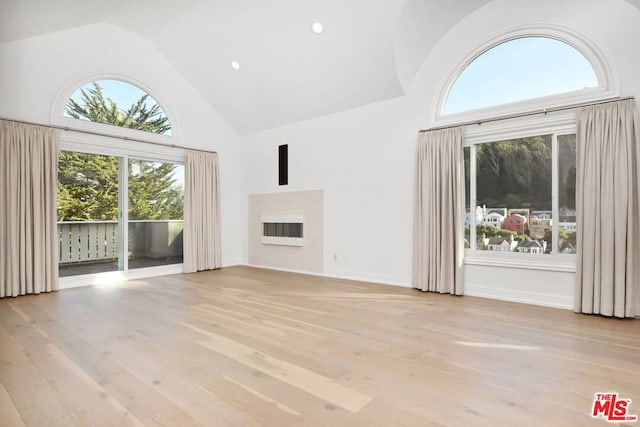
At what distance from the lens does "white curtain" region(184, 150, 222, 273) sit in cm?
602

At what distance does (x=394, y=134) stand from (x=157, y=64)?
13.3ft

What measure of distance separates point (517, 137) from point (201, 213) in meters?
4.96

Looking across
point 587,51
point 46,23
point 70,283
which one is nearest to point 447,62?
point 587,51

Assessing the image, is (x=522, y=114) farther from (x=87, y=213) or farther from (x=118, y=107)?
(x=87, y=213)

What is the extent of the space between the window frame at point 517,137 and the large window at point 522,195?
1 cm

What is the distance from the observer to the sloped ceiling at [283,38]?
162 inches

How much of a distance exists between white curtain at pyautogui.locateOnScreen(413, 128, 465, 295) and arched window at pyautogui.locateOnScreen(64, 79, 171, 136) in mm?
4236

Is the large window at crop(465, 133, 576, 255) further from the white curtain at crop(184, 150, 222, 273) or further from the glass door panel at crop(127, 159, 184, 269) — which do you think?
the glass door panel at crop(127, 159, 184, 269)

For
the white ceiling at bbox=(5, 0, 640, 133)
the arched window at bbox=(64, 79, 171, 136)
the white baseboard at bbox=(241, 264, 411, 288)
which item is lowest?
the white baseboard at bbox=(241, 264, 411, 288)

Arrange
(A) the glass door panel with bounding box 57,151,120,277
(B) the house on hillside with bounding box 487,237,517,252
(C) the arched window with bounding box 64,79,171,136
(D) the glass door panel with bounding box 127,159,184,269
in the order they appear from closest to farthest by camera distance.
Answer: (B) the house on hillside with bounding box 487,237,517,252 < (A) the glass door panel with bounding box 57,151,120,277 < (C) the arched window with bounding box 64,79,171,136 < (D) the glass door panel with bounding box 127,159,184,269

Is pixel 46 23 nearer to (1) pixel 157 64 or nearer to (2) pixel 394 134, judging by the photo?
(1) pixel 157 64

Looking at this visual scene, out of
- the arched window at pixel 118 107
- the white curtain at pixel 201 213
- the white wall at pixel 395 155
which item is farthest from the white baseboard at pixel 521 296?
Result: the arched window at pixel 118 107

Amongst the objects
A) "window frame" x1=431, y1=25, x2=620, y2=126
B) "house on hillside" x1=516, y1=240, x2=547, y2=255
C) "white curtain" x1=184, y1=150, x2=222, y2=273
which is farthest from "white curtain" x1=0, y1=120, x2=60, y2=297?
"house on hillside" x1=516, y1=240, x2=547, y2=255

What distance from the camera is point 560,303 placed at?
3.77m
